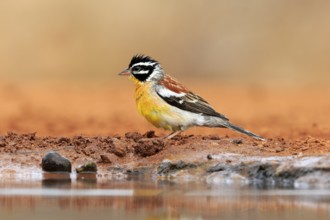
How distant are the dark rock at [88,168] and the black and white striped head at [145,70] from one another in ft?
6.60

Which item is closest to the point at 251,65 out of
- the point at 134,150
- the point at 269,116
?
the point at 269,116

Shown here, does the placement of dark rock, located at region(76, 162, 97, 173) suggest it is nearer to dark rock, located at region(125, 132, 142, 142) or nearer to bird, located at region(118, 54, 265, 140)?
dark rock, located at region(125, 132, 142, 142)

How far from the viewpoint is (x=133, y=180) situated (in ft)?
45.3

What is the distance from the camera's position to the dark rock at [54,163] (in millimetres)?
14516

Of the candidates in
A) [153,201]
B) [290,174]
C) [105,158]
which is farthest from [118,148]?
[153,201]

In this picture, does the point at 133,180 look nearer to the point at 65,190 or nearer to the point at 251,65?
the point at 65,190

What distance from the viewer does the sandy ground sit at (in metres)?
14.9

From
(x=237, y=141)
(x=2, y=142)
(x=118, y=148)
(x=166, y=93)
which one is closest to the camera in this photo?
(x=118, y=148)

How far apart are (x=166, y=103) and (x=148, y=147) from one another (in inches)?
44.5

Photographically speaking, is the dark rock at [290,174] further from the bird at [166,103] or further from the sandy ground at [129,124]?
the bird at [166,103]

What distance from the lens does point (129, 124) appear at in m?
24.2

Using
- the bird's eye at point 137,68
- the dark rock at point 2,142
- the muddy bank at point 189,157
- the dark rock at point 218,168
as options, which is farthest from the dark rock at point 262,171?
the dark rock at point 2,142

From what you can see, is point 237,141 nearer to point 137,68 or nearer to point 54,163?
point 137,68

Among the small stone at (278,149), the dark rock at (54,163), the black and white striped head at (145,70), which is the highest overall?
the black and white striped head at (145,70)
